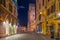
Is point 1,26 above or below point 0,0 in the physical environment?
below

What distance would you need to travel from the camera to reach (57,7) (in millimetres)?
35094

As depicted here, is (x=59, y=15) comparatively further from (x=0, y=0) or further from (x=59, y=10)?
(x=0, y=0)

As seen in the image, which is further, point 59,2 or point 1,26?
point 1,26

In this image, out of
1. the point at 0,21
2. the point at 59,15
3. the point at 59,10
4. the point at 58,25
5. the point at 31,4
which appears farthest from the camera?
the point at 31,4

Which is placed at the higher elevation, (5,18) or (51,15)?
(51,15)

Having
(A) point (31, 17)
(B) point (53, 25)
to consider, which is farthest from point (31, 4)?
(B) point (53, 25)

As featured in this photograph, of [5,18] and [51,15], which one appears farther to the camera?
[51,15]

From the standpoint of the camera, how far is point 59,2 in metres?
34.3

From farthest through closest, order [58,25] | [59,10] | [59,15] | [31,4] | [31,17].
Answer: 1. [31,4]
2. [31,17]
3. [58,25]
4. [59,10]
5. [59,15]

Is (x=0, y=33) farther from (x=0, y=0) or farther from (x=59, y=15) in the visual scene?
(x=59, y=15)

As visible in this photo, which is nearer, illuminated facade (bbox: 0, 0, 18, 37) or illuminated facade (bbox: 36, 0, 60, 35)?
illuminated facade (bbox: 36, 0, 60, 35)

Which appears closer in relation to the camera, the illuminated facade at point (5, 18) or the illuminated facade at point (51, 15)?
the illuminated facade at point (51, 15)

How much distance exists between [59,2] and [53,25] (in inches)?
330

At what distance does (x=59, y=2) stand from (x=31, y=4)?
522 feet
